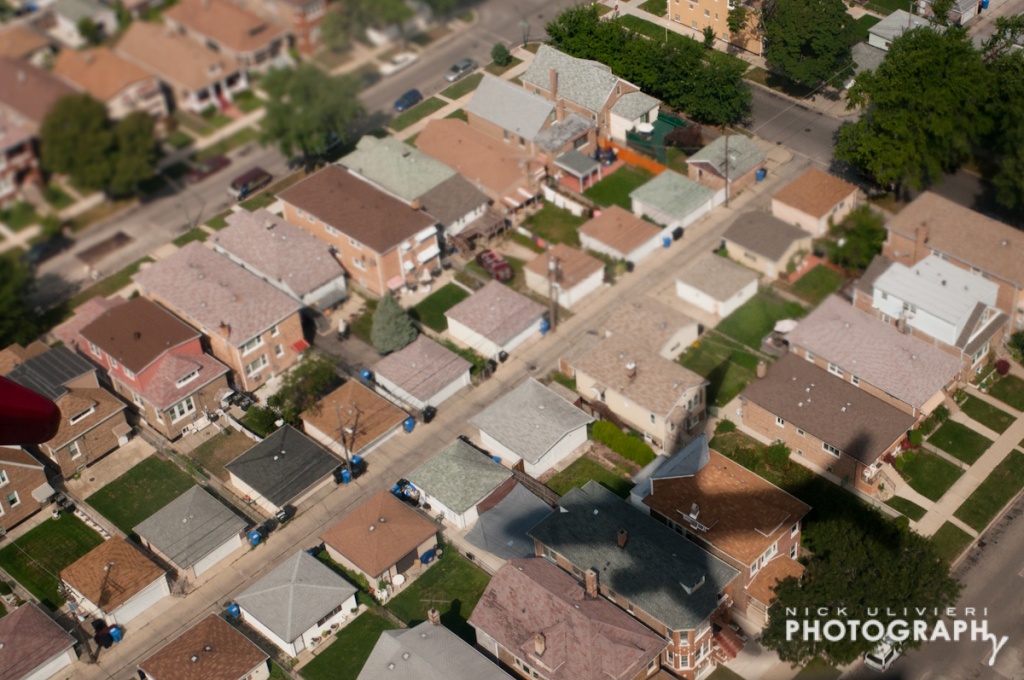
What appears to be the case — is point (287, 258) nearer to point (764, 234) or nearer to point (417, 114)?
point (417, 114)

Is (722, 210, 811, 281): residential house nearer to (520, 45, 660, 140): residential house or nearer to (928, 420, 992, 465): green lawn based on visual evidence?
(520, 45, 660, 140): residential house

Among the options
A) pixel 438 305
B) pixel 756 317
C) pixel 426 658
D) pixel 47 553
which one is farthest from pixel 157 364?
pixel 756 317

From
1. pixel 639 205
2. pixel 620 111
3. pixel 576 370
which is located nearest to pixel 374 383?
pixel 576 370

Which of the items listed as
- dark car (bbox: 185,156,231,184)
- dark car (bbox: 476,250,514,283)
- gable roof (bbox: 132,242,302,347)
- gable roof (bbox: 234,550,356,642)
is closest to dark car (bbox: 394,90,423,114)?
dark car (bbox: 185,156,231,184)

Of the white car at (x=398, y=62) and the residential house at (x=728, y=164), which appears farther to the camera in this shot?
the white car at (x=398, y=62)

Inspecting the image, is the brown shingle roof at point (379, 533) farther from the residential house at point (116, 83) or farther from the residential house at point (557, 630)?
the residential house at point (116, 83)

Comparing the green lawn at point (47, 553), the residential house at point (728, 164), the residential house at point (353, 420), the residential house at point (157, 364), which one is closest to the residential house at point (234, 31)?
the residential house at point (157, 364)
